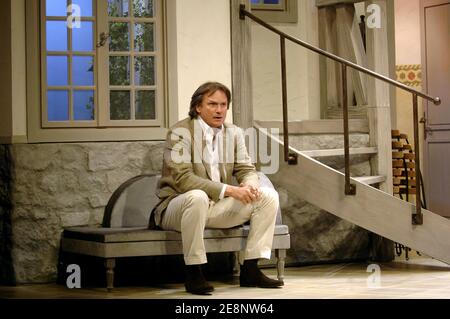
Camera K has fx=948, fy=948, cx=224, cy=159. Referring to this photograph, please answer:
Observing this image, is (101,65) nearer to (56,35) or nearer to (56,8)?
(56,35)

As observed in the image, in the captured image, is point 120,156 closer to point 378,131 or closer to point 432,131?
point 378,131

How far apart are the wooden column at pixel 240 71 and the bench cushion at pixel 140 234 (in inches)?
43.6

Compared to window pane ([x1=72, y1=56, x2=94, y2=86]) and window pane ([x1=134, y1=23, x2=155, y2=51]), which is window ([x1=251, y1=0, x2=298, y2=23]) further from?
window pane ([x1=72, y1=56, x2=94, y2=86])

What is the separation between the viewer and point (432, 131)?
388 inches

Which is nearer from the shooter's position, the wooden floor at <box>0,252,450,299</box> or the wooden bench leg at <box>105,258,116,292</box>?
the wooden floor at <box>0,252,450,299</box>

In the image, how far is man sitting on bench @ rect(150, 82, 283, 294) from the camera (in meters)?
5.45

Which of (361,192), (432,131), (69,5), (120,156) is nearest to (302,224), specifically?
(361,192)

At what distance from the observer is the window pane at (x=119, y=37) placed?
21.2 ft

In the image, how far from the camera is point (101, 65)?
6395 mm

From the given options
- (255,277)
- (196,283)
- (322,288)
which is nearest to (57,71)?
(196,283)

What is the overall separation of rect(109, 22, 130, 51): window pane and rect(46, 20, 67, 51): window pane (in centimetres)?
32

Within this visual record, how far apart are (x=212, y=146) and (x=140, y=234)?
2.29 feet

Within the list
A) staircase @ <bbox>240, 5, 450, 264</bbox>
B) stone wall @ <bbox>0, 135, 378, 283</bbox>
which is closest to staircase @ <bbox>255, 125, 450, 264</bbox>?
staircase @ <bbox>240, 5, 450, 264</bbox>

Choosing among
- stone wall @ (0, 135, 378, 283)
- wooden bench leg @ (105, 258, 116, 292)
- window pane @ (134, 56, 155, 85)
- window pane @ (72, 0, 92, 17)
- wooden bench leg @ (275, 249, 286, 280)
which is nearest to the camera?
wooden bench leg @ (105, 258, 116, 292)
